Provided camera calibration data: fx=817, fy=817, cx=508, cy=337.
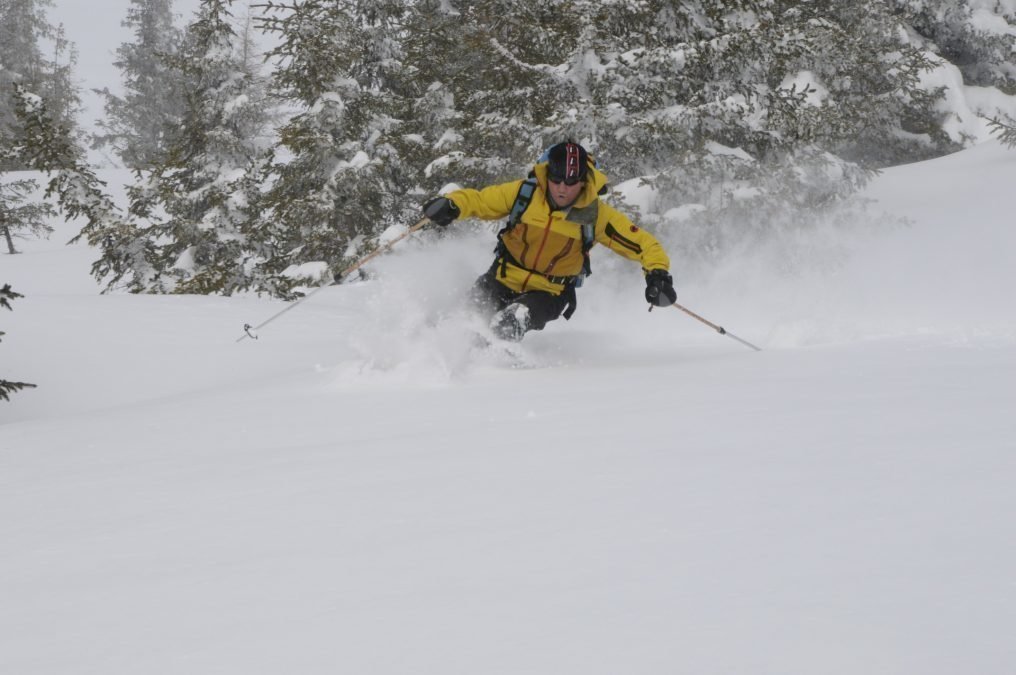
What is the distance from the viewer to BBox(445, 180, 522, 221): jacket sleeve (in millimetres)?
6898

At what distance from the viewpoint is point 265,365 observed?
846 cm

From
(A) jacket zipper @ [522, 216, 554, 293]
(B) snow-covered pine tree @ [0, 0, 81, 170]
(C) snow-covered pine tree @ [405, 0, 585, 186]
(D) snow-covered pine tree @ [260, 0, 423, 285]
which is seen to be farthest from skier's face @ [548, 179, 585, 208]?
(B) snow-covered pine tree @ [0, 0, 81, 170]

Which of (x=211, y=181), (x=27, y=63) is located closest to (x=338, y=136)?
(x=211, y=181)

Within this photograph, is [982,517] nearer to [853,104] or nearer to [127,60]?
[853,104]

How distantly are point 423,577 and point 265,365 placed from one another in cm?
662

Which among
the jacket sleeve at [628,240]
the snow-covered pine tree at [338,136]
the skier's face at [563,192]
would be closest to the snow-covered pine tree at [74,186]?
the snow-covered pine tree at [338,136]

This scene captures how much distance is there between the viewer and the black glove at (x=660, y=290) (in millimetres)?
6465

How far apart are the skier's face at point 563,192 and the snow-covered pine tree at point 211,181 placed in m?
11.3

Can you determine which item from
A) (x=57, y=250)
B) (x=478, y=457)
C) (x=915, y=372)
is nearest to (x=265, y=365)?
(x=478, y=457)

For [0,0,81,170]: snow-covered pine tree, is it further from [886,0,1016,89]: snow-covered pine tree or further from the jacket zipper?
the jacket zipper

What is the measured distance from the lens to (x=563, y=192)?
6730 millimetres

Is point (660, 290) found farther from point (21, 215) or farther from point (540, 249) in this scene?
point (21, 215)

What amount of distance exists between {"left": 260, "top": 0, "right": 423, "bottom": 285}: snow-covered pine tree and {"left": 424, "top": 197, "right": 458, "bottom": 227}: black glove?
8.78m

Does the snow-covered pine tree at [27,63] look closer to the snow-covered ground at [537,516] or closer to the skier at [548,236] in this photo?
the skier at [548,236]
